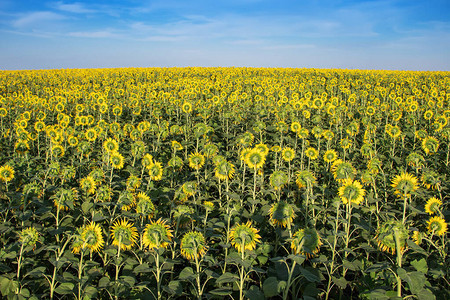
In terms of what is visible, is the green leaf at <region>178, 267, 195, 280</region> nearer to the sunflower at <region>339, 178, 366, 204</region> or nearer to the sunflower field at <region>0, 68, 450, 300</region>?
the sunflower field at <region>0, 68, 450, 300</region>

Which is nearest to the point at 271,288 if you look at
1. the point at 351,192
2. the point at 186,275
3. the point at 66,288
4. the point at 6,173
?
the point at 186,275

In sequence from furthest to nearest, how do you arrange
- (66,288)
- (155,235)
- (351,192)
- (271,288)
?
1. (351,192)
2. (155,235)
3. (66,288)
4. (271,288)

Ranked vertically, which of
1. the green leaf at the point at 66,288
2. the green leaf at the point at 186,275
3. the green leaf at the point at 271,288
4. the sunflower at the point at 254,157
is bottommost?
the green leaf at the point at 66,288

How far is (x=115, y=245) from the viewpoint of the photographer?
8.79 ft

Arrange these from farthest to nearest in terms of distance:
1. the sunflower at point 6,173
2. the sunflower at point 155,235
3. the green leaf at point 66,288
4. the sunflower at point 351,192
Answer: the sunflower at point 6,173 → the sunflower at point 351,192 → the sunflower at point 155,235 → the green leaf at point 66,288

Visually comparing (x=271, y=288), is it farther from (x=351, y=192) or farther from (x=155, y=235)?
(x=351, y=192)

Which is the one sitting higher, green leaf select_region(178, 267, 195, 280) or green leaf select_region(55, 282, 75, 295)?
green leaf select_region(178, 267, 195, 280)

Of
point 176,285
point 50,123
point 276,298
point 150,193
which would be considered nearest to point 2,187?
point 150,193

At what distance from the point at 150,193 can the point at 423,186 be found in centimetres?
377

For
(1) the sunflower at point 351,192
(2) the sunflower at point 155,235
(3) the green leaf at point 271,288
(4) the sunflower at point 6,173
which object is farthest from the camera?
(4) the sunflower at point 6,173

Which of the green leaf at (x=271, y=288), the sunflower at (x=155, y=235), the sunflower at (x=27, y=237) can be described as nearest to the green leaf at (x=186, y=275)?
the sunflower at (x=155, y=235)

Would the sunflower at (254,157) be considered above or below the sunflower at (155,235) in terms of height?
above

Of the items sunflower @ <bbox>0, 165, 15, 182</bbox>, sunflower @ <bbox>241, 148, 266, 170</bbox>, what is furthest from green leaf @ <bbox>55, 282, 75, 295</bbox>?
sunflower @ <bbox>241, 148, 266, 170</bbox>

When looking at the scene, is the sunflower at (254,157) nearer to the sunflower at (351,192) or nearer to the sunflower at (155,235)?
the sunflower at (351,192)
